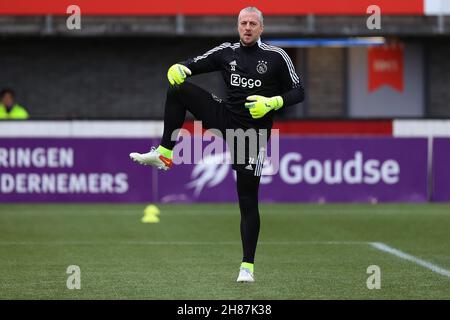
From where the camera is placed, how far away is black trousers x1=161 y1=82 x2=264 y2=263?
33.2 ft

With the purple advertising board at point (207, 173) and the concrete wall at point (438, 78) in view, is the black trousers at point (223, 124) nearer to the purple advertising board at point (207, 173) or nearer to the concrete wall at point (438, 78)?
the purple advertising board at point (207, 173)

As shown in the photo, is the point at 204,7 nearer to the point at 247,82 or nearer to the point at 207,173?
the point at 207,173

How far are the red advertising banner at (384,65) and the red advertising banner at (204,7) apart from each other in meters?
3.21

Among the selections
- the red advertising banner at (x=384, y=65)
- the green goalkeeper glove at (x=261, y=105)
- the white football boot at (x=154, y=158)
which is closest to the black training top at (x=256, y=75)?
the green goalkeeper glove at (x=261, y=105)

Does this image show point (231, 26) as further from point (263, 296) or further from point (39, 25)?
point (263, 296)

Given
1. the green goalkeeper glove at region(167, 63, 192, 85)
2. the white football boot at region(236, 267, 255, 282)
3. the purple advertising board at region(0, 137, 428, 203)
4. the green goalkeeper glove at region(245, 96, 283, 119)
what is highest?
the green goalkeeper glove at region(167, 63, 192, 85)

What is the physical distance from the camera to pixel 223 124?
1020 centimetres

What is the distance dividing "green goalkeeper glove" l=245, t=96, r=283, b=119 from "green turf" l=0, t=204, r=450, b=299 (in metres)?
1.36

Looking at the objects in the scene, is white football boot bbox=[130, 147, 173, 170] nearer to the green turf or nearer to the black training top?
the black training top

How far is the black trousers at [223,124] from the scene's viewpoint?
10125 millimetres

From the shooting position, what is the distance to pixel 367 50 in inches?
1074

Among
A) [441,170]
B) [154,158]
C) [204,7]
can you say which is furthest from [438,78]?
[154,158]

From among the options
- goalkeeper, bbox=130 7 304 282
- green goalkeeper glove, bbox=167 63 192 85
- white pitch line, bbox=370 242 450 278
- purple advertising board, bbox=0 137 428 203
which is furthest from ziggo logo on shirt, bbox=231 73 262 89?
purple advertising board, bbox=0 137 428 203

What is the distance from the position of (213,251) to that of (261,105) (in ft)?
11.4
